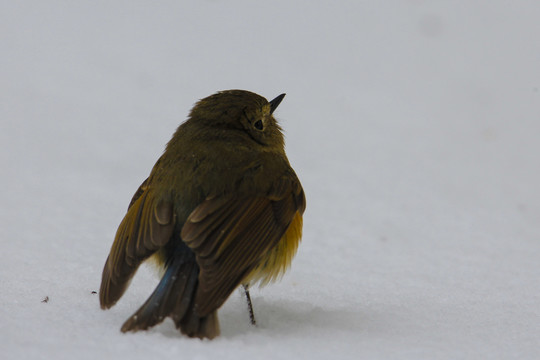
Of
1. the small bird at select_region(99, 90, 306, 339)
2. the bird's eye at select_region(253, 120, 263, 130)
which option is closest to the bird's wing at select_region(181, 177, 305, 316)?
the small bird at select_region(99, 90, 306, 339)

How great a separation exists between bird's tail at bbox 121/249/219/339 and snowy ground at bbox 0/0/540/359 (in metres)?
0.09

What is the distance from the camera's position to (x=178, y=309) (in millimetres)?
3447

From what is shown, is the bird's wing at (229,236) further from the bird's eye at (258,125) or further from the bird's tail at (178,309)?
the bird's eye at (258,125)

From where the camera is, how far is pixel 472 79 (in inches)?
376

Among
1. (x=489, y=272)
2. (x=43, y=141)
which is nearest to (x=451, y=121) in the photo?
(x=489, y=272)

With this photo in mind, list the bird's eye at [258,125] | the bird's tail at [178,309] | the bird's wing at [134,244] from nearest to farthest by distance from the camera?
the bird's tail at [178,309] < the bird's wing at [134,244] < the bird's eye at [258,125]

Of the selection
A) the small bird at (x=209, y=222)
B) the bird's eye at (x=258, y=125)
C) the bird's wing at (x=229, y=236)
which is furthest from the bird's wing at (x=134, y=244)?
the bird's eye at (x=258, y=125)

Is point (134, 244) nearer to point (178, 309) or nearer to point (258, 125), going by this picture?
point (178, 309)

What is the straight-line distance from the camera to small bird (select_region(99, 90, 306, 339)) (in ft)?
11.5

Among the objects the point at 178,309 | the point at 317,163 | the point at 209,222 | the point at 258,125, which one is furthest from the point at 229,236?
the point at 317,163

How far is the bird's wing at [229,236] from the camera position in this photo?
350 centimetres

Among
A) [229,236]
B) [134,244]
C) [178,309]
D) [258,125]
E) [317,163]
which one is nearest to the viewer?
[178,309]

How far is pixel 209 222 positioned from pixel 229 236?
0.12m

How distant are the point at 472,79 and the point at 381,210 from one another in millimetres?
3421
